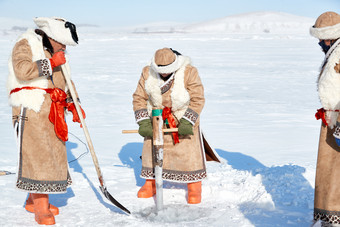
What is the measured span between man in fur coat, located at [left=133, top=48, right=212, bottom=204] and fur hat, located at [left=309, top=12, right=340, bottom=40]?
1263 mm

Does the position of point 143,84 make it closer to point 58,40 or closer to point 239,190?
point 58,40

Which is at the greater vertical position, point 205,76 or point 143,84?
point 143,84

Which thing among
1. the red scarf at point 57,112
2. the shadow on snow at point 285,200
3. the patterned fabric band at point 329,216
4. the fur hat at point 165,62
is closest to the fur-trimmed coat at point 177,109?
the fur hat at point 165,62

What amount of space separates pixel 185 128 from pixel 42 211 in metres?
1.43

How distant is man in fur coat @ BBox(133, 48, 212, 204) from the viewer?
168 inches

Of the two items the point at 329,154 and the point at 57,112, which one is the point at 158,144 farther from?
the point at 329,154

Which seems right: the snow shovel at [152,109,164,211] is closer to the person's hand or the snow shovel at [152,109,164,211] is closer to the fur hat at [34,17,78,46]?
the fur hat at [34,17,78,46]

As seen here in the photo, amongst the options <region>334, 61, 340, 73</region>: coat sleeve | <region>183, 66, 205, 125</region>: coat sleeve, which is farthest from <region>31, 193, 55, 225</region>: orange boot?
<region>334, 61, 340, 73</region>: coat sleeve

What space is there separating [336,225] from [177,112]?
174 cm

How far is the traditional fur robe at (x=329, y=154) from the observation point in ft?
10.8

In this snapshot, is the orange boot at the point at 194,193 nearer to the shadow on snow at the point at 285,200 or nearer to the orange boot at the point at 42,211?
the shadow on snow at the point at 285,200

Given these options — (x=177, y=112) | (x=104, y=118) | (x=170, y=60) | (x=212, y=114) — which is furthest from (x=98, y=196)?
(x=212, y=114)

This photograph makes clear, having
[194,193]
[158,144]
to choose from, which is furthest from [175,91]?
[194,193]

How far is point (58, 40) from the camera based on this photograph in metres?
3.85
